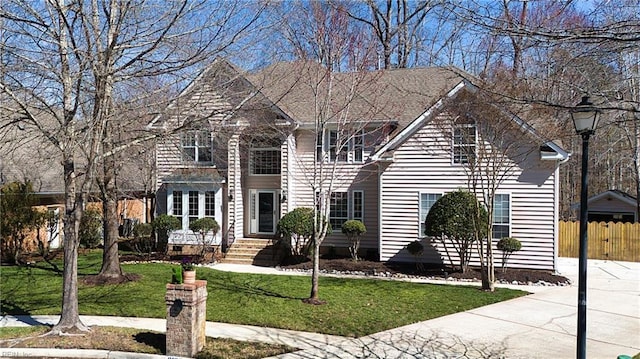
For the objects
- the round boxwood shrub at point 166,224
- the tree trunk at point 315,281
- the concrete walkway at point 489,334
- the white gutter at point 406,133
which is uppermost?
the white gutter at point 406,133

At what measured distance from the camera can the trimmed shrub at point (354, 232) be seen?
1741 centimetres

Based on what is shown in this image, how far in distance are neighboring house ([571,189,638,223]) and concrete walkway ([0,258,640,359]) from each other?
12185mm

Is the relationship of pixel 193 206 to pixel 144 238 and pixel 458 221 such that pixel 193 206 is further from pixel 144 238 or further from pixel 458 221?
pixel 458 221

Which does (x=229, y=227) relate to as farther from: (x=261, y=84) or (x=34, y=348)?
(x=34, y=348)

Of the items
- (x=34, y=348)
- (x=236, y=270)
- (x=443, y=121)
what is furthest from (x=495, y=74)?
(x=34, y=348)

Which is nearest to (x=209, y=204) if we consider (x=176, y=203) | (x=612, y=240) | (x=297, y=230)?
(x=176, y=203)

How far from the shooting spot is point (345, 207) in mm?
18969

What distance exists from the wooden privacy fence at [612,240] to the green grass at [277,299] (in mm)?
7960

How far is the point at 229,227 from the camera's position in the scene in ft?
63.4

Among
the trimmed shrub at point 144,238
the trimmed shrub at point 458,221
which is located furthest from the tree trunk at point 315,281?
the trimmed shrub at point 144,238

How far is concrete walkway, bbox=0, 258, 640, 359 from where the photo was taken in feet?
26.3

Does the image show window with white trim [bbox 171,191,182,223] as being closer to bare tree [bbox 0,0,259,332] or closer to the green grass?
the green grass

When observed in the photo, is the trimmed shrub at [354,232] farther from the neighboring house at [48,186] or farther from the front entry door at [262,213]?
the neighboring house at [48,186]

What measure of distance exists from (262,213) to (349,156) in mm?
4211
